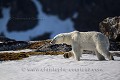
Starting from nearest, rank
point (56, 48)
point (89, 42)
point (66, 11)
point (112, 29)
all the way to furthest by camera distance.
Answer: point (89, 42)
point (56, 48)
point (112, 29)
point (66, 11)

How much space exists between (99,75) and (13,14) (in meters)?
27.2

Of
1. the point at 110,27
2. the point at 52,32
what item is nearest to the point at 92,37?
the point at 110,27

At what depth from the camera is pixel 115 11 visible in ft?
98.5

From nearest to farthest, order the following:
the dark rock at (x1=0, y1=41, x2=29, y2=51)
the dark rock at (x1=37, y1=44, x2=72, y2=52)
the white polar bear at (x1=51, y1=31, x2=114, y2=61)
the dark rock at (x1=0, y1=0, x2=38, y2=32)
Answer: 1. the white polar bear at (x1=51, y1=31, x2=114, y2=61)
2. the dark rock at (x1=37, y1=44, x2=72, y2=52)
3. the dark rock at (x1=0, y1=41, x2=29, y2=51)
4. the dark rock at (x1=0, y1=0, x2=38, y2=32)

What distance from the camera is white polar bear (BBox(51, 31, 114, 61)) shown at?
10887 millimetres

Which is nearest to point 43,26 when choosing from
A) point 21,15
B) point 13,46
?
point 21,15

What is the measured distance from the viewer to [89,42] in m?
11.4

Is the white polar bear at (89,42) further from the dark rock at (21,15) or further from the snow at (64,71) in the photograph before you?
the dark rock at (21,15)

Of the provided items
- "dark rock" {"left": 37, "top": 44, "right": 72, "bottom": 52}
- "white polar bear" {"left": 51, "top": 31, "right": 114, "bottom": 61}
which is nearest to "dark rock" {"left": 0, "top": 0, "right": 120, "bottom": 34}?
"dark rock" {"left": 37, "top": 44, "right": 72, "bottom": 52}

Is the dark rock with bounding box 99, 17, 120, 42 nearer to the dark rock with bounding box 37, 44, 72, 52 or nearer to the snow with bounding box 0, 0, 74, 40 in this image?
the dark rock with bounding box 37, 44, 72, 52

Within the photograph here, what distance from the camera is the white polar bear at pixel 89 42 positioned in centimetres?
1089

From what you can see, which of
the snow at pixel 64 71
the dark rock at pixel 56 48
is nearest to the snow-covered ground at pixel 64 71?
the snow at pixel 64 71

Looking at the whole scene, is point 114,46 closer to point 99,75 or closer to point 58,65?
point 58,65

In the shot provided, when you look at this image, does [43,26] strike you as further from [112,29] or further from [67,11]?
[112,29]
